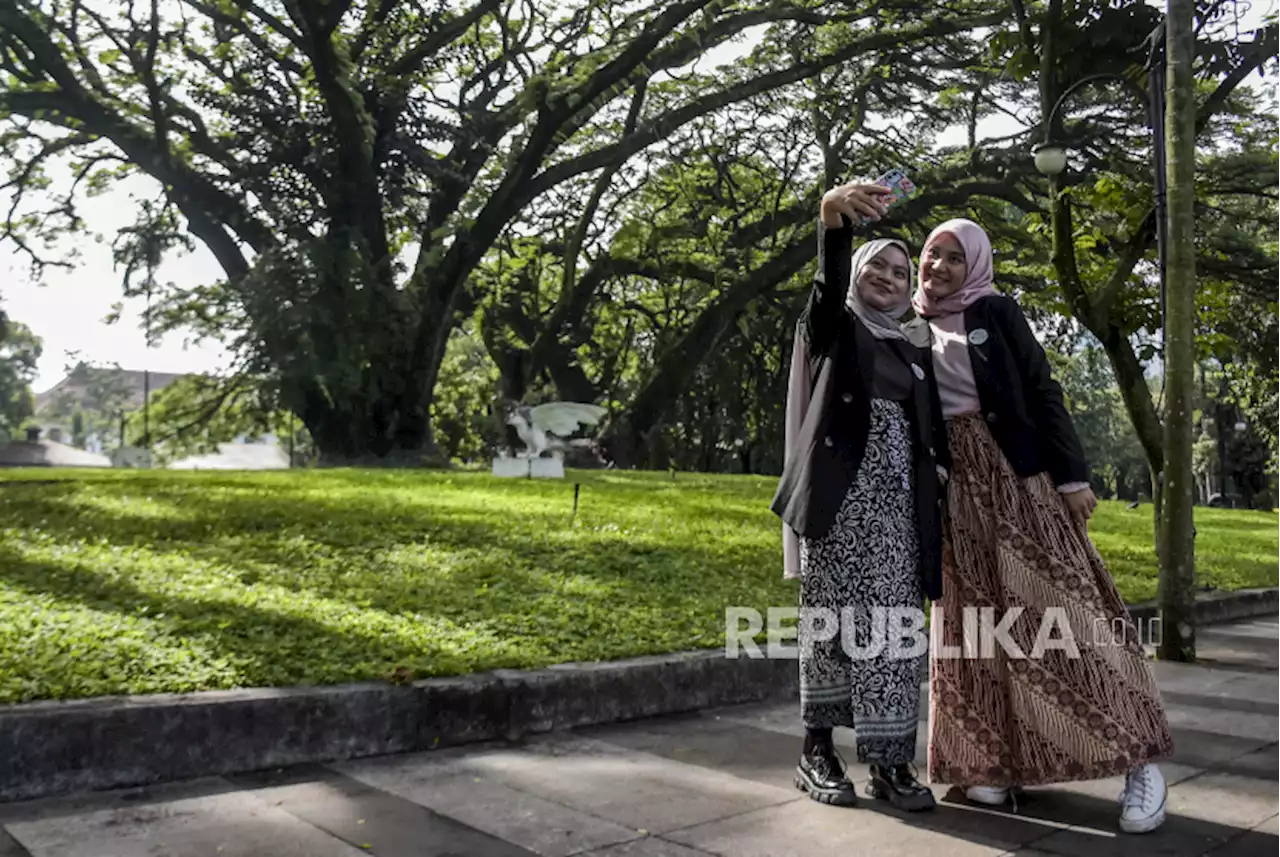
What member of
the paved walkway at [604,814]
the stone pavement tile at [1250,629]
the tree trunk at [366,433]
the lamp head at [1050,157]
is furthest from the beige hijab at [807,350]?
the tree trunk at [366,433]

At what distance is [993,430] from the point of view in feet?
12.7

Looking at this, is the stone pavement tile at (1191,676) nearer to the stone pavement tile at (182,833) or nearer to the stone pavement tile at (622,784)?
the stone pavement tile at (622,784)

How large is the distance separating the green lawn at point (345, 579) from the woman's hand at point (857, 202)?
2.48 m

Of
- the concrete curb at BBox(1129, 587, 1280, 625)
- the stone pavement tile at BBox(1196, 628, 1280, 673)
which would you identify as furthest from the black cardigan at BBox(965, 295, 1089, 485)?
the concrete curb at BBox(1129, 587, 1280, 625)

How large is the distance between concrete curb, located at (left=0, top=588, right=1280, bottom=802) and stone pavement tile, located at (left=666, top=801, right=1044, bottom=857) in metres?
1.41

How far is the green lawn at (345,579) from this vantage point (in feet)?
15.4

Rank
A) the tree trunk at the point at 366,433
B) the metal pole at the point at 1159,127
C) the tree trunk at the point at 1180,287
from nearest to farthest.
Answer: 1. the tree trunk at the point at 1180,287
2. the metal pole at the point at 1159,127
3. the tree trunk at the point at 366,433

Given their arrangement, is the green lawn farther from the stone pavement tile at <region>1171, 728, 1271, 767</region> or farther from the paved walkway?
the stone pavement tile at <region>1171, 728, 1271, 767</region>

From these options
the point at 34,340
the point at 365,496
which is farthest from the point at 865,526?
the point at 34,340

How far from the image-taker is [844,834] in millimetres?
3484

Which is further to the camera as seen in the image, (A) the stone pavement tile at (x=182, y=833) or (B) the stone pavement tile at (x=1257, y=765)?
(B) the stone pavement tile at (x=1257, y=765)

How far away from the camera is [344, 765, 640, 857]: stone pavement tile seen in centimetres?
338

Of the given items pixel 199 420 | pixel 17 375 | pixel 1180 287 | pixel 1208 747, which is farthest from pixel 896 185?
pixel 17 375

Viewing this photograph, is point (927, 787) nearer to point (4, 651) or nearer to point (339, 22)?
point (4, 651)
